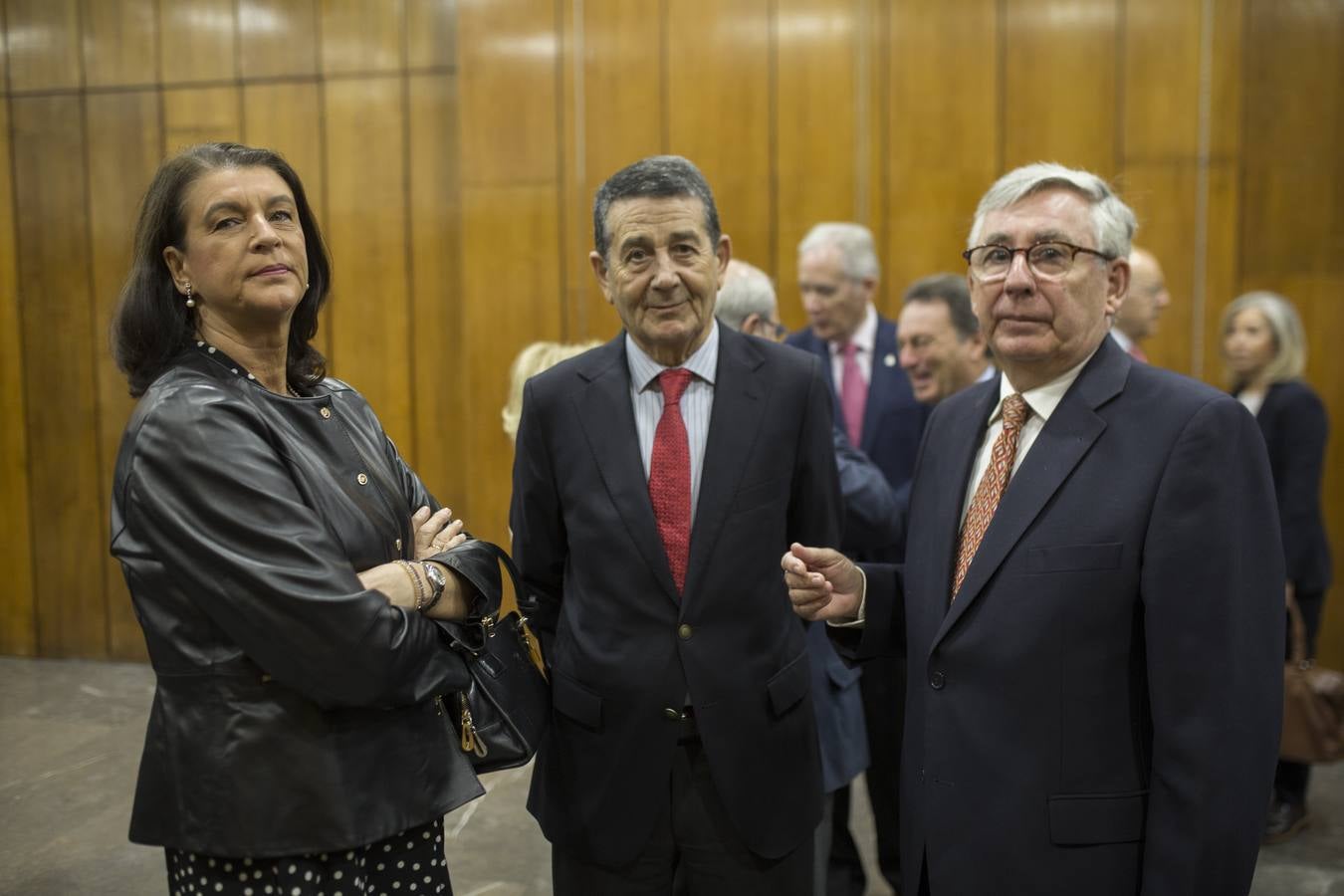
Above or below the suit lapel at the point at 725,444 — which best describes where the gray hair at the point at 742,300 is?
above

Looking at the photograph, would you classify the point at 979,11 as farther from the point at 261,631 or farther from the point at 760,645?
the point at 261,631

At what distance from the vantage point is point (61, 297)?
5551mm

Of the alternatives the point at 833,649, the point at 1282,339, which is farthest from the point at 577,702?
the point at 1282,339

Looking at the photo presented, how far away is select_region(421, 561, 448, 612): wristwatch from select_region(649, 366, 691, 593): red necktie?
1.34ft

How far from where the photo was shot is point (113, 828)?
335 centimetres

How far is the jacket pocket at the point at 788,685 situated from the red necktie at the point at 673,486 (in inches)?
9.7

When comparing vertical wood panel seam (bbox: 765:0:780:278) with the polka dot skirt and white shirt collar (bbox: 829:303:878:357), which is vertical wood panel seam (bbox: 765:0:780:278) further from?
the polka dot skirt

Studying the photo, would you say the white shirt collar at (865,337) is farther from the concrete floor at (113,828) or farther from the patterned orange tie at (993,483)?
the patterned orange tie at (993,483)

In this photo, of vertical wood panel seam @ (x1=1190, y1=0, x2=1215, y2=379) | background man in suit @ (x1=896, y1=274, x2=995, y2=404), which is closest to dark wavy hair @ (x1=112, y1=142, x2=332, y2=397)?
background man in suit @ (x1=896, y1=274, x2=995, y2=404)

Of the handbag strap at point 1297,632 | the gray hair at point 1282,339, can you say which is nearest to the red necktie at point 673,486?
the handbag strap at point 1297,632

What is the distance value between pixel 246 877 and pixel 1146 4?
4.32 metres

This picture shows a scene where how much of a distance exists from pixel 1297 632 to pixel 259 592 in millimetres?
3147

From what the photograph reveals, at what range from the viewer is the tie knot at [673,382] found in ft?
6.70

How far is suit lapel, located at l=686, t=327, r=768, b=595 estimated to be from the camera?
1.94 metres
